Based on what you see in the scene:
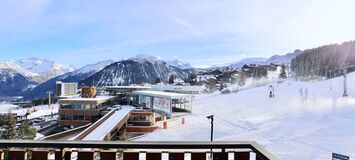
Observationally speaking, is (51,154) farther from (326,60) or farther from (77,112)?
(326,60)

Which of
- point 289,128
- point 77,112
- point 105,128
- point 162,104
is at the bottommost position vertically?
point 105,128

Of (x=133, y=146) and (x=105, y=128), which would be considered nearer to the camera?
(x=133, y=146)

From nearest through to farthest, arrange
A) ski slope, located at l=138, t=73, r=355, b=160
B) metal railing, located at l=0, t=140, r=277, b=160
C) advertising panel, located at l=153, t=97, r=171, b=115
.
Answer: metal railing, located at l=0, t=140, r=277, b=160, ski slope, located at l=138, t=73, r=355, b=160, advertising panel, located at l=153, t=97, r=171, b=115

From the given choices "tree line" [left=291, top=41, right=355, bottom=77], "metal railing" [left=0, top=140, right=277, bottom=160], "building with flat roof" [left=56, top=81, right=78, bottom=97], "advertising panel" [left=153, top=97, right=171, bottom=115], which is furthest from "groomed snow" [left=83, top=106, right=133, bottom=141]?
"building with flat roof" [left=56, top=81, right=78, bottom=97]

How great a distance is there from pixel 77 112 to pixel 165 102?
11.6m

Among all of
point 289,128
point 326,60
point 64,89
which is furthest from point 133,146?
point 64,89

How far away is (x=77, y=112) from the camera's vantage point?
4506 centimetres

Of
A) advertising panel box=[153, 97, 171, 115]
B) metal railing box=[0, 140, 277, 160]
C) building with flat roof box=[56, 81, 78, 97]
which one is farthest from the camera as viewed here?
building with flat roof box=[56, 81, 78, 97]

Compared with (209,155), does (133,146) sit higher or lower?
higher

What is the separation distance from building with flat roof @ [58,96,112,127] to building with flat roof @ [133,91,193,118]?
788cm

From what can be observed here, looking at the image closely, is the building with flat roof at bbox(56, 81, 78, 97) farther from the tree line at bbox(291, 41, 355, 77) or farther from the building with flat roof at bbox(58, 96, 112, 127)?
the tree line at bbox(291, 41, 355, 77)

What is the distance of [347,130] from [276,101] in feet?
69.6

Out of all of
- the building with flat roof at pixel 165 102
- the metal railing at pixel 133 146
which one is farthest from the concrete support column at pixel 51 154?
the building with flat roof at pixel 165 102

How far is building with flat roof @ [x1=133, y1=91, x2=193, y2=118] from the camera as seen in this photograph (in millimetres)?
43219
